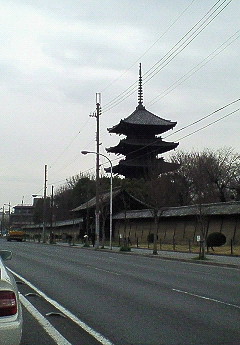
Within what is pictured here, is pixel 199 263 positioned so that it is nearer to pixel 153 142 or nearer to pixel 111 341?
pixel 111 341

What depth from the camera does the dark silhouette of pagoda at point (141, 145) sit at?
2955 inches

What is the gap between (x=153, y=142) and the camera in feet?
249

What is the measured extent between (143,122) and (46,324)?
6803cm

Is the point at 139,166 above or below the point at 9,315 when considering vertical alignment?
above

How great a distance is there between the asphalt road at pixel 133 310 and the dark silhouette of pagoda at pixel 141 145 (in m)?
56.2

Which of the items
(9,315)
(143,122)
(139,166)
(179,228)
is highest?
(143,122)

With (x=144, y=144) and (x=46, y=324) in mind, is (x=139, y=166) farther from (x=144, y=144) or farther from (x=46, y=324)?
(x=46, y=324)

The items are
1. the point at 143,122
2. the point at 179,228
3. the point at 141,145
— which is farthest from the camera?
the point at 143,122

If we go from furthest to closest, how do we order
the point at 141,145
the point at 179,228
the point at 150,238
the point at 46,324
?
the point at 141,145 < the point at 150,238 < the point at 179,228 < the point at 46,324

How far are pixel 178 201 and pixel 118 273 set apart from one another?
56.8m

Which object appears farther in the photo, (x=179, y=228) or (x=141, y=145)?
(x=141, y=145)

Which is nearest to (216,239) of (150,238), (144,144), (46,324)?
(150,238)

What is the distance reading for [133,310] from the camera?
11.4 m

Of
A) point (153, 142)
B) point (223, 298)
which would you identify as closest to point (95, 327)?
point (223, 298)
